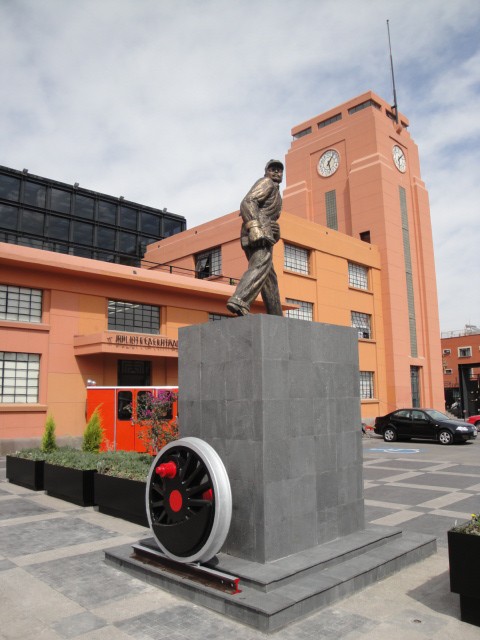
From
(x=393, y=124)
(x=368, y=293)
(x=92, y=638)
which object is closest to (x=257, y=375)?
(x=92, y=638)

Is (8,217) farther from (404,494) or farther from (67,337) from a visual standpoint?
(404,494)

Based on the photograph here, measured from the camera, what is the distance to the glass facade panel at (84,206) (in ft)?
167

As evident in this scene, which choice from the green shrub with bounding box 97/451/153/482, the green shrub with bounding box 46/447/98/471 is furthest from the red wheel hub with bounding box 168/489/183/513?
the green shrub with bounding box 46/447/98/471

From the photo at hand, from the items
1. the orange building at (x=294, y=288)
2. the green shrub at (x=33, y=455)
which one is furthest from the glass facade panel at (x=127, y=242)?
the green shrub at (x=33, y=455)

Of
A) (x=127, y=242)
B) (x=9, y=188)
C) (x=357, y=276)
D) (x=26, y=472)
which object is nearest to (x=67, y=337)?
(x=26, y=472)

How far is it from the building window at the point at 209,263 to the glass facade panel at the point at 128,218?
2427 centimetres

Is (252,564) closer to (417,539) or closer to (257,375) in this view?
(257,375)

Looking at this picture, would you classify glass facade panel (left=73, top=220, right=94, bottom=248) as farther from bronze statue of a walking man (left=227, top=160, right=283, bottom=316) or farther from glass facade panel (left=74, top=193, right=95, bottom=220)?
bronze statue of a walking man (left=227, top=160, right=283, bottom=316)

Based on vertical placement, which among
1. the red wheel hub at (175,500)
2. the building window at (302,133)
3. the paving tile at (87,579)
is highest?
the building window at (302,133)

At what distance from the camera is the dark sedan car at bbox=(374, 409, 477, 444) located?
21875 millimetres

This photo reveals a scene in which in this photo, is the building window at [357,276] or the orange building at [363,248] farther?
the building window at [357,276]

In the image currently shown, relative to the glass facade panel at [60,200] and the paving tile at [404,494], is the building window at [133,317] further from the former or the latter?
the glass facade panel at [60,200]

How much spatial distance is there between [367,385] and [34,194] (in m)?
34.5

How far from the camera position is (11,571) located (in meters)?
6.13
